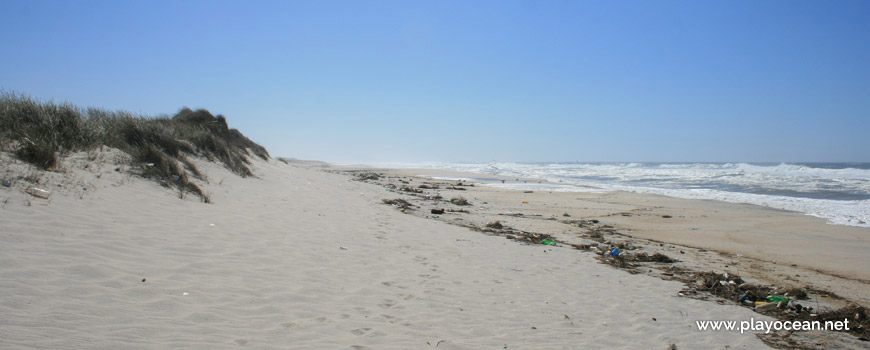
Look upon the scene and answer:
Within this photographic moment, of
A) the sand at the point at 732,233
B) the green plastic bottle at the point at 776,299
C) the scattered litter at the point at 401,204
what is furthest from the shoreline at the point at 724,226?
the scattered litter at the point at 401,204

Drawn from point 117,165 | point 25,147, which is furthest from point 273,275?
point 117,165

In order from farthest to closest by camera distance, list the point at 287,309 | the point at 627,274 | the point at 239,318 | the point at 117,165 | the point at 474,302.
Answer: the point at 117,165 → the point at 627,274 → the point at 474,302 → the point at 287,309 → the point at 239,318

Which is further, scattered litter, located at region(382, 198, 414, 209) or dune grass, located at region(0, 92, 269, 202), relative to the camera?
scattered litter, located at region(382, 198, 414, 209)

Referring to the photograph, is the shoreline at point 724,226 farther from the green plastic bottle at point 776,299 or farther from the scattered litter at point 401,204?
the scattered litter at point 401,204

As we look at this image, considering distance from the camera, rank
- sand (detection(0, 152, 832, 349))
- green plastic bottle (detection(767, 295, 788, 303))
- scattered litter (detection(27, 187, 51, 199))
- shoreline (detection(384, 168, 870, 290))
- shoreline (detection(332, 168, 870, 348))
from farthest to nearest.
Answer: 1. shoreline (detection(384, 168, 870, 290))
2. shoreline (detection(332, 168, 870, 348))
3. scattered litter (detection(27, 187, 51, 199))
4. green plastic bottle (detection(767, 295, 788, 303))
5. sand (detection(0, 152, 832, 349))

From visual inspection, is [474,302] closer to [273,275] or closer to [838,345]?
[273,275]

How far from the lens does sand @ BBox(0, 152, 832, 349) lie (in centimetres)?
296

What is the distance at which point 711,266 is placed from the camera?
6672mm

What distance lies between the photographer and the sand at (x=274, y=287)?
2.96m

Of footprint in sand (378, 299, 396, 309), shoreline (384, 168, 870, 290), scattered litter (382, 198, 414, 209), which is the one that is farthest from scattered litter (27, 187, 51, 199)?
shoreline (384, 168, 870, 290)

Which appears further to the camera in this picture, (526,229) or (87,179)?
(526,229)

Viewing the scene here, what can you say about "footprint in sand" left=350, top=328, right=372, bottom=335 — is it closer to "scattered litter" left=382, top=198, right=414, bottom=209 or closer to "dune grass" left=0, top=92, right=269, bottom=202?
"dune grass" left=0, top=92, right=269, bottom=202

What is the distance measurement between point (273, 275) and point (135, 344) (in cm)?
188

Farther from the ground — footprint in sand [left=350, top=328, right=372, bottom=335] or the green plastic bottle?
footprint in sand [left=350, top=328, right=372, bottom=335]
